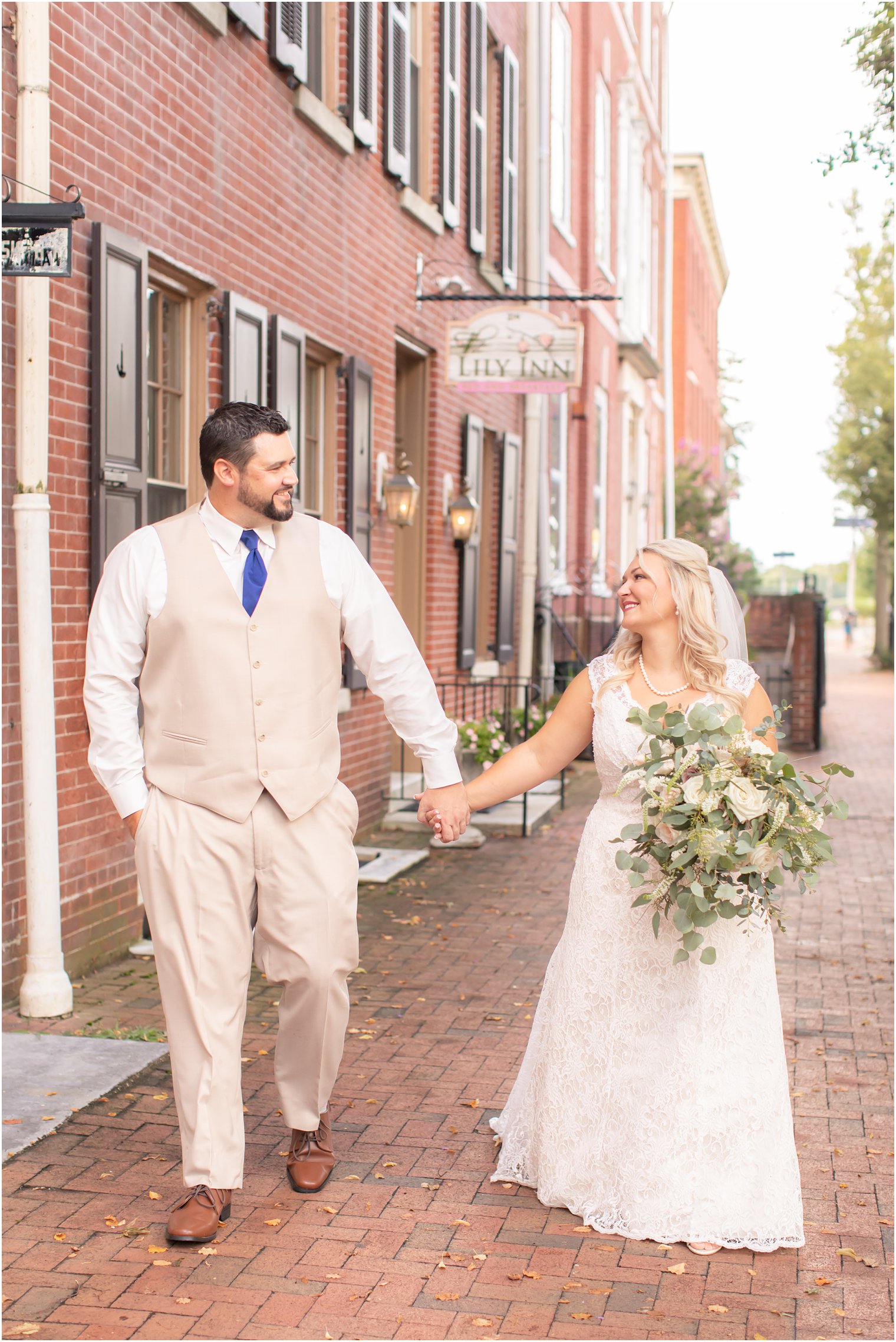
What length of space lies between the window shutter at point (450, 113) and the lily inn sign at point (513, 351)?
1662 millimetres

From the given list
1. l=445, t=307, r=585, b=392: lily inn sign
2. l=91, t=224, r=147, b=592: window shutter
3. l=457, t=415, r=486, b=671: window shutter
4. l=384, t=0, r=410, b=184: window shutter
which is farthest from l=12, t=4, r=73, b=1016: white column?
l=457, t=415, r=486, b=671: window shutter

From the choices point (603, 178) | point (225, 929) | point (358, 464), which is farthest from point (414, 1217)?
point (603, 178)

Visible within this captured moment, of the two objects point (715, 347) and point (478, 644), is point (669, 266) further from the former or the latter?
point (715, 347)

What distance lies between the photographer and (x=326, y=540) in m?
4.17

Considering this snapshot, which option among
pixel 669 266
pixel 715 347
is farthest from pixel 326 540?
pixel 715 347

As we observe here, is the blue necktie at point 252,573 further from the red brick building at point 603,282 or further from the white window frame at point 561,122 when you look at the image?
the white window frame at point 561,122

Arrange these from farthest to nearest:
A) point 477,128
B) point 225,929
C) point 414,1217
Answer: point 477,128 → point 414,1217 → point 225,929

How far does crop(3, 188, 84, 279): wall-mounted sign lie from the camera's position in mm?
4938

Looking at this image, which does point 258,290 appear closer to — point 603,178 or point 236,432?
point 236,432

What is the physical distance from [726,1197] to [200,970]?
58.8 inches

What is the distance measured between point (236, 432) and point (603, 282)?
12.2 m

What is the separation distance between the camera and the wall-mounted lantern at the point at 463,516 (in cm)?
1224

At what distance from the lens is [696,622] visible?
163 inches

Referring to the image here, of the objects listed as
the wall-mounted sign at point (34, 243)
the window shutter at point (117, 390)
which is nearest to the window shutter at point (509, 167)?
the window shutter at point (117, 390)
